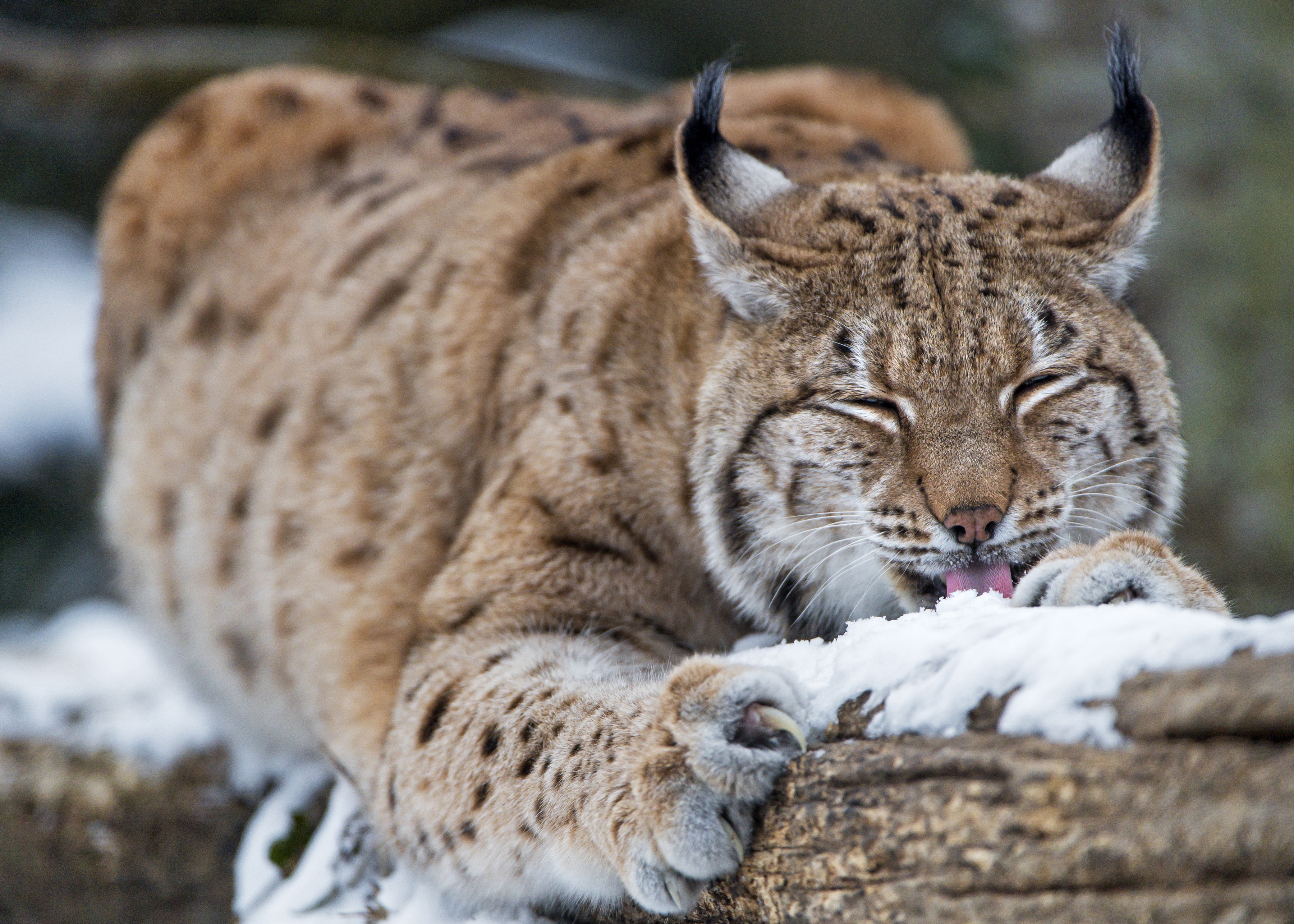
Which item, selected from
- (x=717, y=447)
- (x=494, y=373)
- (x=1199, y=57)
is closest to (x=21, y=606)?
(x=494, y=373)

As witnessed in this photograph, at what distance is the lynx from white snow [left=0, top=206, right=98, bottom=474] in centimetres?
275

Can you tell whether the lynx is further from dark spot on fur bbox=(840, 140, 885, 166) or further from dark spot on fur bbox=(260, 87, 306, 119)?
dark spot on fur bbox=(260, 87, 306, 119)

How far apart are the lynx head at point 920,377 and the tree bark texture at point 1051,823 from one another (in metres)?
0.72

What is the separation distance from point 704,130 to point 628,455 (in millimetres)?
773

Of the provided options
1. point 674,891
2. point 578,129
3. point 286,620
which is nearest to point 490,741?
point 674,891

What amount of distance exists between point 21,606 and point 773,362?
5727mm

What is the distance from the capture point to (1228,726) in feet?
5.43

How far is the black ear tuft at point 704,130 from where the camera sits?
9.62 ft

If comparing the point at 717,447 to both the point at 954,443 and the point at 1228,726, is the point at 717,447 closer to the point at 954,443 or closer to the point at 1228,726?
the point at 954,443

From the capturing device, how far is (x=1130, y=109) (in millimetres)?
2998

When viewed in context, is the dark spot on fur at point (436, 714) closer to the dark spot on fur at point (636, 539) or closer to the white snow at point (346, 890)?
the white snow at point (346, 890)

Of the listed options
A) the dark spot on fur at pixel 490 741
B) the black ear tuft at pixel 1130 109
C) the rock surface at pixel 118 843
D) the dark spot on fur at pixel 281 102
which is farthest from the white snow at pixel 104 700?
the black ear tuft at pixel 1130 109

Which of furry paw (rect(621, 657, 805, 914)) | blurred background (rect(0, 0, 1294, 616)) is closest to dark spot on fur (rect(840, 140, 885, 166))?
furry paw (rect(621, 657, 805, 914))

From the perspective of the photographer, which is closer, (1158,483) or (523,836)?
(523,836)
